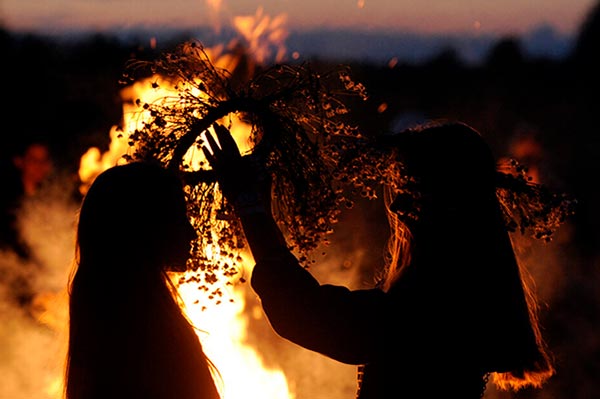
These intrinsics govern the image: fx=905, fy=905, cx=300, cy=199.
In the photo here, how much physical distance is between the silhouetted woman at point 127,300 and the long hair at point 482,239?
0.89 m

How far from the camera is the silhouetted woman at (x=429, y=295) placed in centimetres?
317

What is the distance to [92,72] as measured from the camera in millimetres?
30609

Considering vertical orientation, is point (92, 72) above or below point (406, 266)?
above

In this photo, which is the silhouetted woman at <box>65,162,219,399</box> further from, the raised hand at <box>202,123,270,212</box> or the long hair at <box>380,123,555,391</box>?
the long hair at <box>380,123,555,391</box>

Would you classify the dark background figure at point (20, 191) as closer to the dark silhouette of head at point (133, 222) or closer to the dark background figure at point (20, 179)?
the dark background figure at point (20, 179)

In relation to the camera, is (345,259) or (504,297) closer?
(504,297)

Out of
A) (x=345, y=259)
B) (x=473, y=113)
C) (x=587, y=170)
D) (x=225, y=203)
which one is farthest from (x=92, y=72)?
(x=225, y=203)

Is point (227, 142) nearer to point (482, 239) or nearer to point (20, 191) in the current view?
point (482, 239)

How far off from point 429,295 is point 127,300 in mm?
1072

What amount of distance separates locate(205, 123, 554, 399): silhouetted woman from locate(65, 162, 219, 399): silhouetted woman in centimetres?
36

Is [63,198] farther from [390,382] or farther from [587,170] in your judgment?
[587,170]

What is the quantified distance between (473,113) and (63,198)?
15838 millimetres

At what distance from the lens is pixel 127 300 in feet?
9.66

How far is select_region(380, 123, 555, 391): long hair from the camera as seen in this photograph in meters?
3.28
